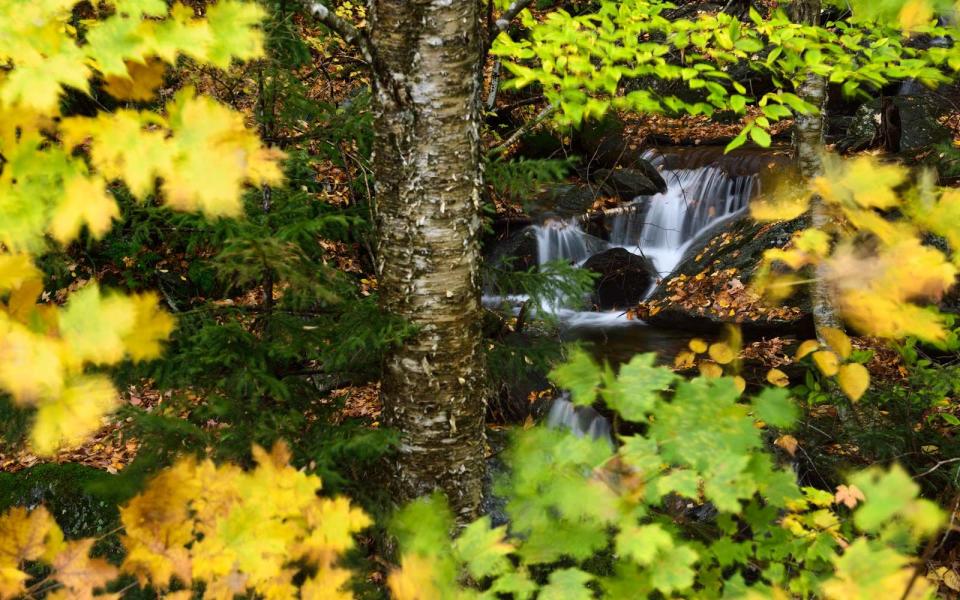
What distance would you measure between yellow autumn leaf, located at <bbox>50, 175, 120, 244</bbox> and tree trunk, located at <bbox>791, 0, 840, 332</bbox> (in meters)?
3.85

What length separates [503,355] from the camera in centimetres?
345

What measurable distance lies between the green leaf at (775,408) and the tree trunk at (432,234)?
1.23m

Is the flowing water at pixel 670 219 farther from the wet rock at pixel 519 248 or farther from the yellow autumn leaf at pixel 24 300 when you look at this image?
the yellow autumn leaf at pixel 24 300

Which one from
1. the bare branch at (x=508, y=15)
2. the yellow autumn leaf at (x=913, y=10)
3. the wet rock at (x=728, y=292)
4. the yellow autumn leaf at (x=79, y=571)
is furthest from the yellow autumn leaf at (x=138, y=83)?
the wet rock at (x=728, y=292)

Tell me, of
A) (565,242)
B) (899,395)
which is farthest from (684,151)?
(899,395)

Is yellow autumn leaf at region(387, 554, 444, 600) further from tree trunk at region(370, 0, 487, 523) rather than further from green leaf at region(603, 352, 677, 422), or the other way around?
tree trunk at region(370, 0, 487, 523)

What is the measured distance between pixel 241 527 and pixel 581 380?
3.57 ft

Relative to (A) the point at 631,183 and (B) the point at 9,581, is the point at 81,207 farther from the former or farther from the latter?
(A) the point at 631,183

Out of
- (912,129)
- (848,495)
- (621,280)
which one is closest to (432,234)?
(848,495)

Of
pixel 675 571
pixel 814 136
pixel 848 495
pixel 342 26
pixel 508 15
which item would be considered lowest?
pixel 848 495

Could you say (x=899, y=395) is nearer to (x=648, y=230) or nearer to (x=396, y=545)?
(x=396, y=545)

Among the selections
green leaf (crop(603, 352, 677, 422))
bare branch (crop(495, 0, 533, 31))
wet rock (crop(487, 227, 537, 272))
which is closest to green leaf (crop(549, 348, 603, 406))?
green leaf (crop(603, 352, 677, 422))

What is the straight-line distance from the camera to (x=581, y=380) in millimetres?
1830

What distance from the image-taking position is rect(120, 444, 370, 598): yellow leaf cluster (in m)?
1.78
